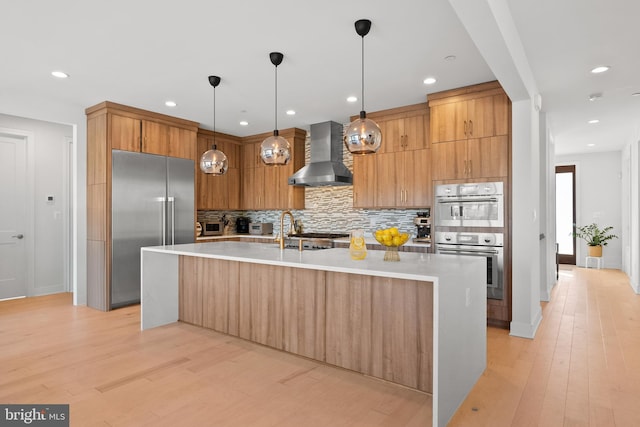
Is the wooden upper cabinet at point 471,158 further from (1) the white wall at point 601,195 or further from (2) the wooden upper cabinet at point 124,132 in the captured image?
(1) the white wall at point 601,195

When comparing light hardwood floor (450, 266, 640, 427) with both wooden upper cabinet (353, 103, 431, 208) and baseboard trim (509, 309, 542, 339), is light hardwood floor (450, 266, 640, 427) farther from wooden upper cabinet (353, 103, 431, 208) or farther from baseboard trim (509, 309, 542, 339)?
wooden upper cabinet (353, 103, 431, 208)

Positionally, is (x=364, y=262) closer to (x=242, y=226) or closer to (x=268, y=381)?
(x=268, y=381)

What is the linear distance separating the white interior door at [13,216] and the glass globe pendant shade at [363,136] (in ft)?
17.0

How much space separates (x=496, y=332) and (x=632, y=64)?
2.74m

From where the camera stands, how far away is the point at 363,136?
2807mm

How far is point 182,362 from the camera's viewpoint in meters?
2.97

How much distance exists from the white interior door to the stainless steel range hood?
3.88 metres

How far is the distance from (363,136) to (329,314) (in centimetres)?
135

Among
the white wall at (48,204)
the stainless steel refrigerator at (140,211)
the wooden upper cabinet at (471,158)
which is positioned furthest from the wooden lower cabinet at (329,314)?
the white wall at (48,204)

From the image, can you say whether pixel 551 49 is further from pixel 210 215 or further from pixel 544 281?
pixel 210 215

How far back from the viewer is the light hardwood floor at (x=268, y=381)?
2176 mm

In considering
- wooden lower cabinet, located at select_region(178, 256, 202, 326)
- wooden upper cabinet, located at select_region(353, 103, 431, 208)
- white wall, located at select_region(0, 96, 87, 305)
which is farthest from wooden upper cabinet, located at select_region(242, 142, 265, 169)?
wooden lower cabinet, located at select_region(178, 256, 202, 326)

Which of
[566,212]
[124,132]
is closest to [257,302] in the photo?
[124,132]

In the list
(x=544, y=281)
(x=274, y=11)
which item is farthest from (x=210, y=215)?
(x=544, y=281)
